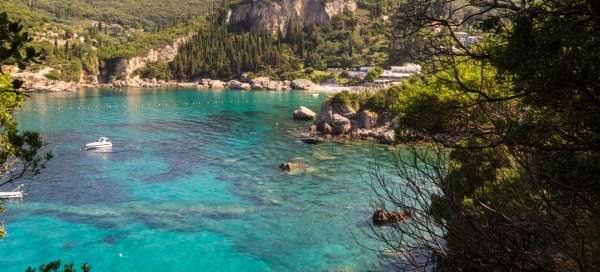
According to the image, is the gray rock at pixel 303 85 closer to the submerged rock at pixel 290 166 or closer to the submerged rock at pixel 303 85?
the submerged rock at pixel 303 85

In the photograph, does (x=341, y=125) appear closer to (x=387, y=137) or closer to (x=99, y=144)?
(x=387, y=137)

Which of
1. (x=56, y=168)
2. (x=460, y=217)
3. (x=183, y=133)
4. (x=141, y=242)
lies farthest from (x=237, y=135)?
(x=460, y=217)

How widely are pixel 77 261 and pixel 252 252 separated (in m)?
12.6

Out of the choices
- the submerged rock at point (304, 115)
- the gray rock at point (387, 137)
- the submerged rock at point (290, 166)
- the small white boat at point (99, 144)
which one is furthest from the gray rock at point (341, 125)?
the small white boat at point (99, 144)

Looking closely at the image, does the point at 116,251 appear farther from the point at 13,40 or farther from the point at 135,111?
the point at 135,111

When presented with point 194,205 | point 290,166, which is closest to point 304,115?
point 290,166

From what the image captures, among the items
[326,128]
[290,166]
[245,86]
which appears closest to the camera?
[290,166]

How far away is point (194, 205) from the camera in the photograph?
4516cm

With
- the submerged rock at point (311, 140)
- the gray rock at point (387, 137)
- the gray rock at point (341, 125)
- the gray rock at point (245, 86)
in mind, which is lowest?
the submerged rock at point (311, 140)

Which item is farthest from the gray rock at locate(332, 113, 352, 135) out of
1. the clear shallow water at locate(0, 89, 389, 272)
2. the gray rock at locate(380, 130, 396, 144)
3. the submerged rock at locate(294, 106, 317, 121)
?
the submerged rock at locate(294, 106, 317, 121)

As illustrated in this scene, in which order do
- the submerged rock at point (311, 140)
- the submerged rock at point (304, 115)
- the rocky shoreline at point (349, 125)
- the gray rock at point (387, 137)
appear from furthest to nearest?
the submerged rock at point (304, 115)
the rocky shoreline at point (349, 125)
the submerged rock at point (311, 140)
the gray rock at point (387, 137)

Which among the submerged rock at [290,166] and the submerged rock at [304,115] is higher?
the submerged rock at [304,115]

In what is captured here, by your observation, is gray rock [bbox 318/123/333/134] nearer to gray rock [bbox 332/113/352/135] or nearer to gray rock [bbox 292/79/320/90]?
gray rock [bbox 332/113/352/135]

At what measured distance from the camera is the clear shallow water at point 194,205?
1329 inches
